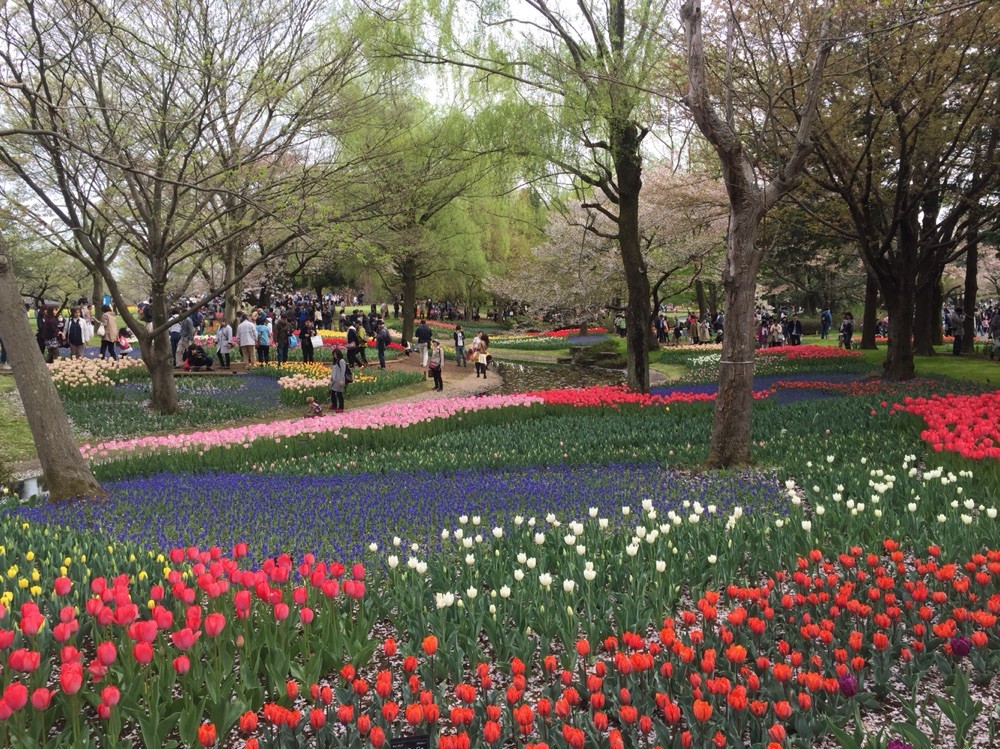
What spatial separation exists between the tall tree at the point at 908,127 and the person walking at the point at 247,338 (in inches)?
674

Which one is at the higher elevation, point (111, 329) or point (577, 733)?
point (111, 329)

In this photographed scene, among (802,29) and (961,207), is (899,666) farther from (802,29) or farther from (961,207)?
(961,207)

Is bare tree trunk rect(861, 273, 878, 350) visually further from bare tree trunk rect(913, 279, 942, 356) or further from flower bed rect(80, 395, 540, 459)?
flower bed rect(80, 395, 540, 459)

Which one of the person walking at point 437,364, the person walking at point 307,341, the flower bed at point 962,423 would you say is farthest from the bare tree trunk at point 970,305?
the person walking at point 307,341

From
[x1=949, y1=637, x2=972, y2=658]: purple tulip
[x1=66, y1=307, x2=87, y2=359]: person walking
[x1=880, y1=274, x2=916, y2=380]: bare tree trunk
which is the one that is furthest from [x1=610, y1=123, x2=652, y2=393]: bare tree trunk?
[x1=66, y1=307, x2=87, y2=359]: person walking

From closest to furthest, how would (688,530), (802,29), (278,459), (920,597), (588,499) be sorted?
(920,597) → (688,530) → (588,499) → (278,459) → (802,29)

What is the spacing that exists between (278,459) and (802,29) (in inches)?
430

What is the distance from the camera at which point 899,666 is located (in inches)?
141

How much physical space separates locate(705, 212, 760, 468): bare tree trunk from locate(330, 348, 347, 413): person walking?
10.1 m

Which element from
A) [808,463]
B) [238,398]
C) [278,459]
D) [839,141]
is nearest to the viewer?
[808,463]

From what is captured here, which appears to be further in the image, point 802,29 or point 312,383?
point 312,383

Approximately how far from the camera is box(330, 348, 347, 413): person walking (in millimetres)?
16750

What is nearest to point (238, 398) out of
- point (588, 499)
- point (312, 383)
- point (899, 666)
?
point (312, 383)

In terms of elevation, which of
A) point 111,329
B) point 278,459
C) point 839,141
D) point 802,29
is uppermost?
point 802,29
